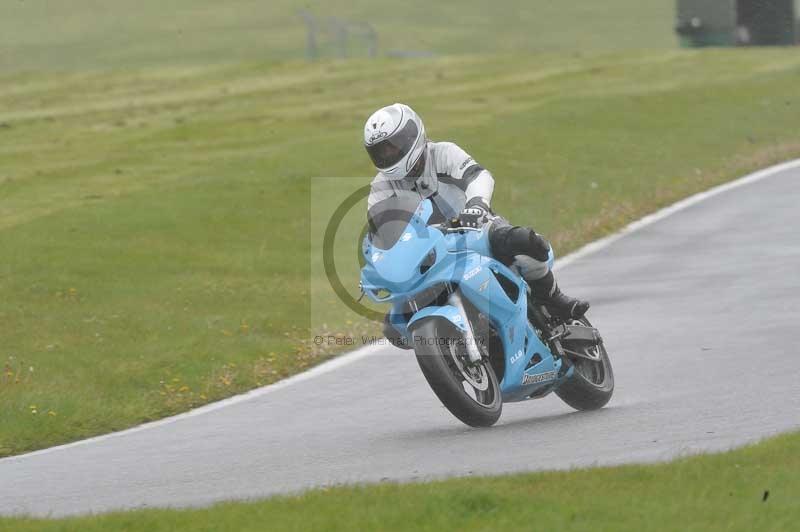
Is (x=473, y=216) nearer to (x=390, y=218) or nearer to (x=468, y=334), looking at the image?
(x=390, y=218)

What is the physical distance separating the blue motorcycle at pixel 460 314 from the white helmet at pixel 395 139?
25 centimetres

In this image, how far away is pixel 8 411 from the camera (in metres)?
10.8

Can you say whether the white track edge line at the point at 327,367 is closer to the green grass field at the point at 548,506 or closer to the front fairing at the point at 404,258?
the front fairing at the point at 404,258

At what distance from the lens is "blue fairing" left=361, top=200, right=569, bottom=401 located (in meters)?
8.44

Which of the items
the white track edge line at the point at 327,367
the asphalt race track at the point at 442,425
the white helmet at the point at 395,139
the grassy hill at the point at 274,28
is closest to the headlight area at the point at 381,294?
the white helmet at the point at 395,139

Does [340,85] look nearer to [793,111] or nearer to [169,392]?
[793,111]

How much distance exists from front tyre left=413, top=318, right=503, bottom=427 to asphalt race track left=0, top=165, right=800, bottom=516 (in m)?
0.16

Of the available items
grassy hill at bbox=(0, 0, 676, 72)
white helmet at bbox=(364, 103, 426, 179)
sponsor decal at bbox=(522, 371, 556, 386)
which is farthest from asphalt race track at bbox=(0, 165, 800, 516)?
grassy hill at bbox=(0, 0, 676, 72)

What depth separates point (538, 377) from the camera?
915 centimetres

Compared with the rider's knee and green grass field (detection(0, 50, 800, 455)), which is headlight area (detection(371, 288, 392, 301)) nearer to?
the rider's knee

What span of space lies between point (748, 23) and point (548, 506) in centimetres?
3897

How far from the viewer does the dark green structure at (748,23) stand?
142 ft

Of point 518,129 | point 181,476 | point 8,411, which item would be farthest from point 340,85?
point 181,476

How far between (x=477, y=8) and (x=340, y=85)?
30069 millimetres
